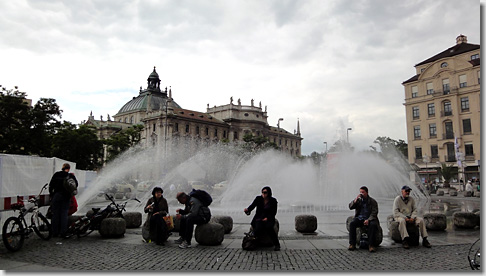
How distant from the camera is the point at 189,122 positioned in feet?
293

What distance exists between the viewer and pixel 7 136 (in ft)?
84.2

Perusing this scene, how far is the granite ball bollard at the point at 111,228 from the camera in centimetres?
977

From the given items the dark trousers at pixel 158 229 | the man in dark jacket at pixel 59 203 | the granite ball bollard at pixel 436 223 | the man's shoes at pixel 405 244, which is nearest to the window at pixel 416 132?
the granite ball bollard at pixel 436 223

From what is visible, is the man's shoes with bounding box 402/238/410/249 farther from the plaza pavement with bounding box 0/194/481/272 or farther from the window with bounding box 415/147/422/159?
the window with bounding box 415/147/422/159

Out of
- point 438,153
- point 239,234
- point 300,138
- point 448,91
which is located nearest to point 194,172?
point 438,153

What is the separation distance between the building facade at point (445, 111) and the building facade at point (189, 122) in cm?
3075

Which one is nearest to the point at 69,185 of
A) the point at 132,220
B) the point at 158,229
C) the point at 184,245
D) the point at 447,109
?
the point at 132,220

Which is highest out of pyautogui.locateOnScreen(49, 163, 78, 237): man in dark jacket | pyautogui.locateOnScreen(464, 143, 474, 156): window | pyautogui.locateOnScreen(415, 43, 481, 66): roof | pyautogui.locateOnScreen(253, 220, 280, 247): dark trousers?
pyautogui.locateOnScreen(415, 43, 481, 66): roof

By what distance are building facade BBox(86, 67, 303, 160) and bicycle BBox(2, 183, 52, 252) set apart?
62.9 meters

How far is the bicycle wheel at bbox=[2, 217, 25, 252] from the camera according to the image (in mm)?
7591

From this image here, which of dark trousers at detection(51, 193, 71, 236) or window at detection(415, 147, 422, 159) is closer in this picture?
dark trousers at detection(51, 193, 71, 236)

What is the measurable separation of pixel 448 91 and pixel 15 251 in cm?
5889

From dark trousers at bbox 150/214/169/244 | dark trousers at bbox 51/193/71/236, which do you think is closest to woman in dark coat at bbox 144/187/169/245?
dark trousers at bbox 150/214/169/244

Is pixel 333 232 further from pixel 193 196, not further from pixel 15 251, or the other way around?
pixel 15 251
